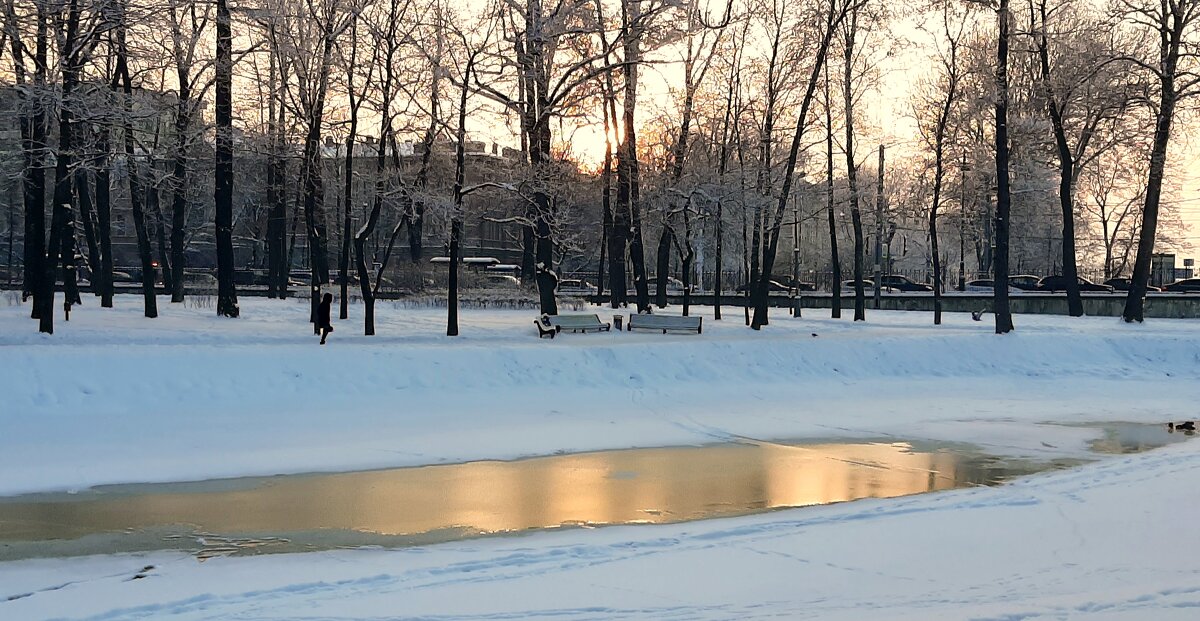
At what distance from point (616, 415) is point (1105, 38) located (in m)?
22.7

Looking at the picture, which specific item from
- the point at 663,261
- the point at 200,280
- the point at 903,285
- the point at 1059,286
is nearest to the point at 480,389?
the point at 663,261

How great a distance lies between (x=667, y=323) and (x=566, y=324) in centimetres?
308

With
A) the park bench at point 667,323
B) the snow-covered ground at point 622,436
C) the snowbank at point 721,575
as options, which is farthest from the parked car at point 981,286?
the snowbank at point 721,575

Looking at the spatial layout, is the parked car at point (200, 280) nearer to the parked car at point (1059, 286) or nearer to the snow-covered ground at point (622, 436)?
the snow-covered ground at point (622, 436)

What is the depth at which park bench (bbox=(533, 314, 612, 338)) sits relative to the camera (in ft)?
87.9

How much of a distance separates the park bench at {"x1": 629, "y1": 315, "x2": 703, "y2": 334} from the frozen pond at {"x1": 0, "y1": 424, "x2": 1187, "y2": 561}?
13155 millimetres

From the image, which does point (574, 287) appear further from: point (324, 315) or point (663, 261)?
point (324, 315)

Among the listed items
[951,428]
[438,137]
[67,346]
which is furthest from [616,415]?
[438,137]

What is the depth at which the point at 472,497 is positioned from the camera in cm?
1184

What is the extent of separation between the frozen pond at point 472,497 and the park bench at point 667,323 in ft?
43.2

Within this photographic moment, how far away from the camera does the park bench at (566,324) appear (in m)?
26.8

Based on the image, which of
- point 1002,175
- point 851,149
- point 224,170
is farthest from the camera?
point 851,149

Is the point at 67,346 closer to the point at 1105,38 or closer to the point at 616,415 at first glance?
the point at 616,415

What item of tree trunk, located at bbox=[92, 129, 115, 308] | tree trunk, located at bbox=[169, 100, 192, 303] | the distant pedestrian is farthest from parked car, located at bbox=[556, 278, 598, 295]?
the distant pedestrian
